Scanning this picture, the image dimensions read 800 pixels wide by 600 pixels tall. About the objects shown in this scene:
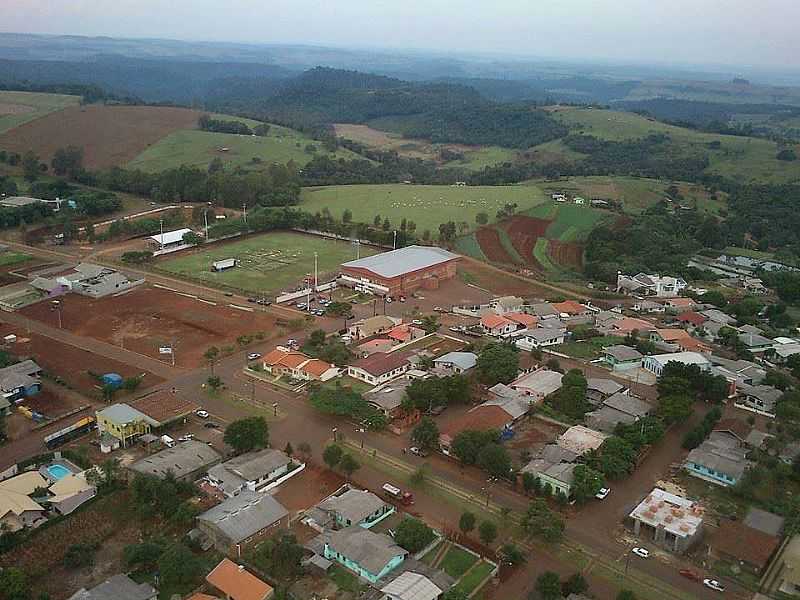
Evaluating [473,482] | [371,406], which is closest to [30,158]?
[371,406]

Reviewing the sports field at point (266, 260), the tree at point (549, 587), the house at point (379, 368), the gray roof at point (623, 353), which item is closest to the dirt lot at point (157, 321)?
the sports field at point (266, 260)

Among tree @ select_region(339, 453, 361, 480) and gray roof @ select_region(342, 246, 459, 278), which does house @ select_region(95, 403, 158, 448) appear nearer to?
tree @ select_region(339, 453, 361, 480)

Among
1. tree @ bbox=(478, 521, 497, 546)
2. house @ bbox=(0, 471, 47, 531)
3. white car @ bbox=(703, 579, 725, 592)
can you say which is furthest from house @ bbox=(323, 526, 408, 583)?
house @ bbox=(0, 471, 47, 531)

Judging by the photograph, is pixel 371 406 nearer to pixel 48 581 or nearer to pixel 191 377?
pixel 191 377

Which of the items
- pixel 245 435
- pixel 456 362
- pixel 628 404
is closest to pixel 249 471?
pixel 245 435

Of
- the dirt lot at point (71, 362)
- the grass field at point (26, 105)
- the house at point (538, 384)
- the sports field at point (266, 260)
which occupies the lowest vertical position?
the sports field at point (266, 260)

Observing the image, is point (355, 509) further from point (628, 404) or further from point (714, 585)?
point (628, 404)

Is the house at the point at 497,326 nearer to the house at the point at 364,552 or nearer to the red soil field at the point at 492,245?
the red soil field at the point at 492,245
